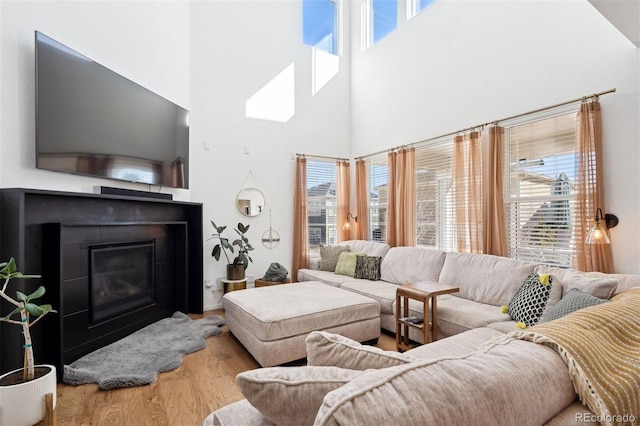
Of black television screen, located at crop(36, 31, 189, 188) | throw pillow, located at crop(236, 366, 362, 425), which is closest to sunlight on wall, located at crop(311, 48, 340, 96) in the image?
black television screen, located at crop(36, 31, 189, 188)

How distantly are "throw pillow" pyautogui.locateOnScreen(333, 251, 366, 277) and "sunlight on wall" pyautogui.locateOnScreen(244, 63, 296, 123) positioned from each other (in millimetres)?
2354

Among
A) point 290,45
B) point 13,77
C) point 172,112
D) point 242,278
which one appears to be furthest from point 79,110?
point 290,45

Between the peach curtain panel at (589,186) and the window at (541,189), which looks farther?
the window at (541,189)

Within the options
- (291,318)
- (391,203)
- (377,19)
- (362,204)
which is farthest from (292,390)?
(377,19)

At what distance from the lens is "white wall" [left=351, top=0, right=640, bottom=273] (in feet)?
8.36

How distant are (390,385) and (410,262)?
3385mm

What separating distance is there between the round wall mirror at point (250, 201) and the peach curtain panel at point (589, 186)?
12.4 ft

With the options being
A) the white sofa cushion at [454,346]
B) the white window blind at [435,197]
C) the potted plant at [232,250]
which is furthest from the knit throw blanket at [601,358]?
the potted plant at [232,250]

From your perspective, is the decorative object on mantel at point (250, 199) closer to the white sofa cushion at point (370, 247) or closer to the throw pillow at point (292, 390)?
the white sofa cushion at point (370, 247)

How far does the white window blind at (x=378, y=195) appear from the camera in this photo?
5.11 metres

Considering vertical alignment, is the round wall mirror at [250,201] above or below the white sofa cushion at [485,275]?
above

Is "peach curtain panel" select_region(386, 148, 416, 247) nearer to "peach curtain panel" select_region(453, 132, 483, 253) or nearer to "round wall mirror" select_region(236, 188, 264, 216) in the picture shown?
"peach curtain panel" select_region(453, 132, 483, 253)

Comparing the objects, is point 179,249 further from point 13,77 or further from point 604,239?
point 604,239

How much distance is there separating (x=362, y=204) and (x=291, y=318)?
3137 millimetres
